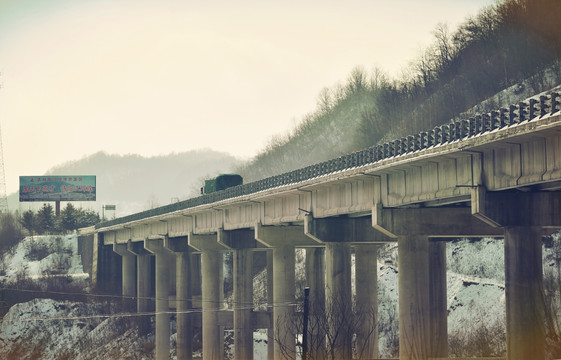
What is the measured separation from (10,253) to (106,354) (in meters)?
57.2

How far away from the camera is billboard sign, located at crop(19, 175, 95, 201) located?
166m

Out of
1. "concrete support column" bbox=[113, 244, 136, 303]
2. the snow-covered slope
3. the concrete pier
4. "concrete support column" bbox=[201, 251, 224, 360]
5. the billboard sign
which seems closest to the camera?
the snow-covered slope

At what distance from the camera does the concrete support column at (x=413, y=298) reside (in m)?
46.8

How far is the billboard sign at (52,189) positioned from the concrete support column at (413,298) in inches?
4902

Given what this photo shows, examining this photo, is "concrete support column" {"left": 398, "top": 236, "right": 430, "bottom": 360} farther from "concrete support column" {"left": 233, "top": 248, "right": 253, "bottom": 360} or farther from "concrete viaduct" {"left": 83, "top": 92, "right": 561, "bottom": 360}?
"concrete support column" {"left": 233, "top": 248, "right": 253, "bottom": 360}

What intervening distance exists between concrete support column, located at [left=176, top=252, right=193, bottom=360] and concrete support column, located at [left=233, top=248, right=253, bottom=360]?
10.5 m

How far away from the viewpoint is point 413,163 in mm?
42375

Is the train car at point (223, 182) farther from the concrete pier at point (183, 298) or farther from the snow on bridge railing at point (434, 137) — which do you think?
the snow on bridge railing at point (434, 137)

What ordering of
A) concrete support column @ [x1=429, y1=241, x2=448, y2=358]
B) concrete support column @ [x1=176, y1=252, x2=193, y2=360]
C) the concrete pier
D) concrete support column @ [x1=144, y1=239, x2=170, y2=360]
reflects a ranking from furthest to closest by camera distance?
concrete support column @ [x1=144, y1=239, x2=170, y2=360], the concrete pier, concrete support column @ [x1=176, y1=252, x2=193, y2=360], concrete support column @ [x1=429, y1=241, x2=448, y2=358]

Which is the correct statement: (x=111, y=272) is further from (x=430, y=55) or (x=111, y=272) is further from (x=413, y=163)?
(x=413, y=163)

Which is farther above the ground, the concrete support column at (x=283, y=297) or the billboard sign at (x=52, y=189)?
the billboard sign at (x=52, y=189)

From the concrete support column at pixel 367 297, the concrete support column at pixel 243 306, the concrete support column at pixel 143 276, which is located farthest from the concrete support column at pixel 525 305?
the concrete support column at pixel 143 276

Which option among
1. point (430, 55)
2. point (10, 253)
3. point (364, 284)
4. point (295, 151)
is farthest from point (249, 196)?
point (295, 151)

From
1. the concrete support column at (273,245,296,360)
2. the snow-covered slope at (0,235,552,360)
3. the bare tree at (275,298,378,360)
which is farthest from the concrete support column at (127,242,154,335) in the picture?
the concrete support column at (273,245,296,360)
